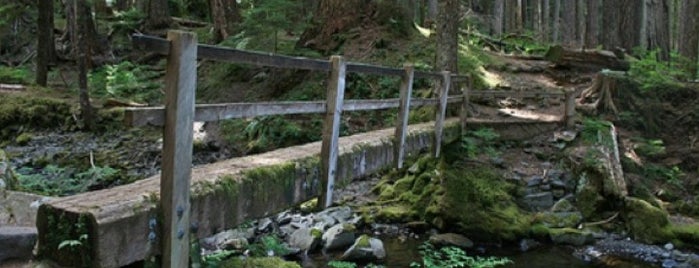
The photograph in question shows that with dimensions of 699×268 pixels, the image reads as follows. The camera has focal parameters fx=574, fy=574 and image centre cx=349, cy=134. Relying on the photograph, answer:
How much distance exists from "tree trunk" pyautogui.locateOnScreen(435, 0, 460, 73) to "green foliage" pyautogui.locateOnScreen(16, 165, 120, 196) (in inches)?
281

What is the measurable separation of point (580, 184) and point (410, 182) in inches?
123

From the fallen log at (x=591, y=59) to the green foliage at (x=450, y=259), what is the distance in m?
10.1

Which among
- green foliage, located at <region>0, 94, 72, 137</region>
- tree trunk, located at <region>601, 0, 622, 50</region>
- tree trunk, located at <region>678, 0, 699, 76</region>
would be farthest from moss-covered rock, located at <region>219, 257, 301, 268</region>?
tree trunk, located at <region>601, 0, 622, 50</region>

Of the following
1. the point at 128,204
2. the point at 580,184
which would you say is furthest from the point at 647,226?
the point at 128,204

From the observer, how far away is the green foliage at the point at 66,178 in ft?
31.3

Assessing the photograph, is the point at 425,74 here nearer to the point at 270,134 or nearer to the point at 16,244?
the point at 270,134

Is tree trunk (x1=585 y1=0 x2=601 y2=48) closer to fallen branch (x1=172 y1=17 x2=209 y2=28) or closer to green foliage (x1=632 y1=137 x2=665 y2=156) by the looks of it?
green foliage (x1=632 y1=137 x2=665 y2=156)

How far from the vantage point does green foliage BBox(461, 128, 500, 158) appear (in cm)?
1112

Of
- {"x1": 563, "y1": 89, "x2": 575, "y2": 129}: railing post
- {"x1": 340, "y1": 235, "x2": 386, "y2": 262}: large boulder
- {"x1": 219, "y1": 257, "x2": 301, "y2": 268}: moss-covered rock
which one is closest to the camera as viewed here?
{"x1": 219, "y1": 257, "x2": 301, "y2": 268}: moss-covered rock

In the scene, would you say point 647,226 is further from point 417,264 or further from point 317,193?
point 317,193

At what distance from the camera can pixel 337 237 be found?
349 inches

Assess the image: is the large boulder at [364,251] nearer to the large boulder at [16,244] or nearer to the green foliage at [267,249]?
the green foliage at [267,249]

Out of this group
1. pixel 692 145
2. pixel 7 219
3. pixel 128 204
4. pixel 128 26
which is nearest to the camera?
pixel 128 204

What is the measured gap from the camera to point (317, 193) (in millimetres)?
5359
